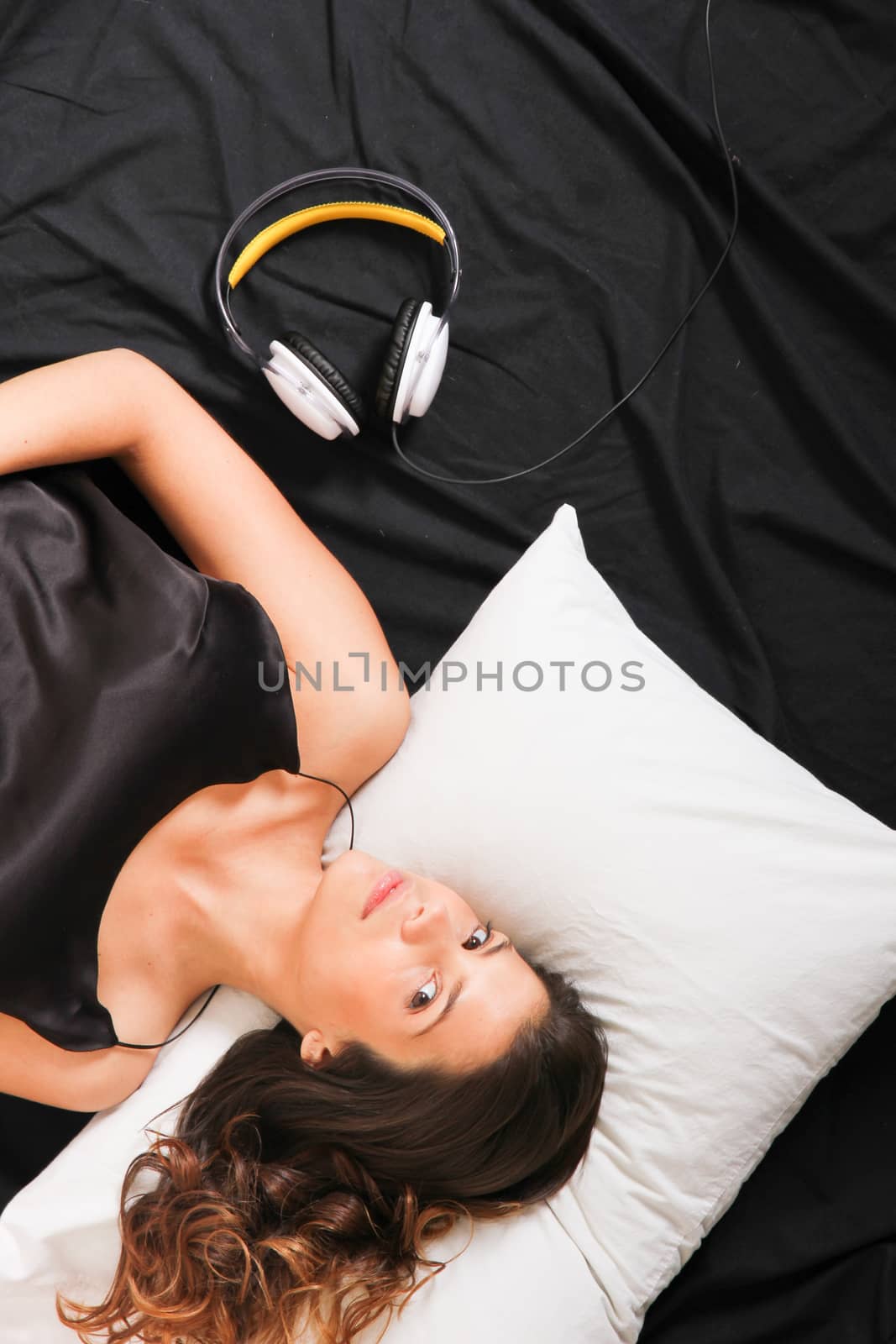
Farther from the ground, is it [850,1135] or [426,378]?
[426,378]

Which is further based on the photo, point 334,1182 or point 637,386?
point 637,386

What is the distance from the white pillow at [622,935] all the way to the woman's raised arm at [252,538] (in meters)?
0.11

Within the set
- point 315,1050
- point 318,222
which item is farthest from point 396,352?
point 315,1050

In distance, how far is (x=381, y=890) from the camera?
3.66ft

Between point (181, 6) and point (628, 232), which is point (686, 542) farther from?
point (181, 6)

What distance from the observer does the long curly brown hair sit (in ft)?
3.70

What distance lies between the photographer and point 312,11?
4.68 ft

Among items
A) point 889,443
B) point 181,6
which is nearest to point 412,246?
point 181,6

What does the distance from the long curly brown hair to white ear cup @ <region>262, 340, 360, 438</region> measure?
2.60ft

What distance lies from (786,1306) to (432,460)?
1254 mm

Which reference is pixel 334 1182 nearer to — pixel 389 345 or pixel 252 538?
pixel 252 538

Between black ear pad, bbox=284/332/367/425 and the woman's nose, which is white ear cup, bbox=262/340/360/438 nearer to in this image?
black ear pad, bbox=284/332/367/425

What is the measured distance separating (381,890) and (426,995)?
0.13 m

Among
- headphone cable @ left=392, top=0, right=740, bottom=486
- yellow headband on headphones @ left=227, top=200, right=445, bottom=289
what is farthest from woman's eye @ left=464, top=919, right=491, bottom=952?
yellow headband on headphones @ left=227, top=200, right=445, bottom=289
